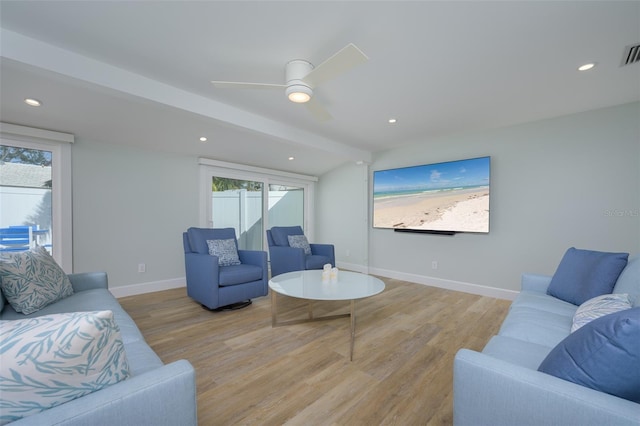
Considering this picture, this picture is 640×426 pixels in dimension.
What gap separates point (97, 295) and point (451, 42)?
3.21 metres

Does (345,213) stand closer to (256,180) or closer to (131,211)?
(256,180)

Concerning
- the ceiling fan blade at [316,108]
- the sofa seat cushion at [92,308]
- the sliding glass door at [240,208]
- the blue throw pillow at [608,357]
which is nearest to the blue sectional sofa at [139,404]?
the sofa seat cushion at [92,308]

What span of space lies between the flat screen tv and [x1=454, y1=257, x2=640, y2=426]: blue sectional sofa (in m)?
2.23

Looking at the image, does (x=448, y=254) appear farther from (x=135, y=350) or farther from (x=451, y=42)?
(x=135, y=350)

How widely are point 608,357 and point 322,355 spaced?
5.43 feet

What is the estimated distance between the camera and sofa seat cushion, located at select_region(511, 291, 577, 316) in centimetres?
177

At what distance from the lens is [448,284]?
3.91 metres

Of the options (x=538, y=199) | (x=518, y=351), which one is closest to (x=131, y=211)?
(x=518, y=351)

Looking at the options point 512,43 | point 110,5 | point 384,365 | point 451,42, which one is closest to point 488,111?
point 512,43

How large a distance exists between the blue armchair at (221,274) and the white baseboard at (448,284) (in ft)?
7.50

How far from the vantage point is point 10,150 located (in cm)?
282

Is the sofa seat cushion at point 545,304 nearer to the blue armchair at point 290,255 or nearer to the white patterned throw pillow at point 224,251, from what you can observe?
the blue armchair at point 290,255

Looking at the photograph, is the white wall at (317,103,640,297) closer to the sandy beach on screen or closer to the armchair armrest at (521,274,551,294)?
the sandy beach on screen

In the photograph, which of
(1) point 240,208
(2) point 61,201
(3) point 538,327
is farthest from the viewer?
(1) point 240,208
